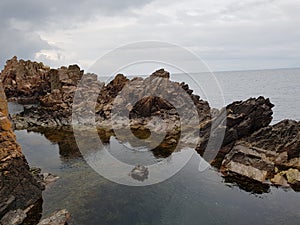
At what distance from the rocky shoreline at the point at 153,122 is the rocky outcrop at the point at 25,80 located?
1.77 feet

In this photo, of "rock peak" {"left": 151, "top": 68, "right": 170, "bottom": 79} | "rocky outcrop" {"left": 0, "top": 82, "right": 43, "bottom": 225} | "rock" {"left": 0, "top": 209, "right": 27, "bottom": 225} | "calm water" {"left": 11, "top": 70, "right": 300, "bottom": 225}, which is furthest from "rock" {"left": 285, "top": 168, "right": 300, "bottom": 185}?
"rock peak" {"left": 151, "top": 68, "right": 170, "bottom": 79}

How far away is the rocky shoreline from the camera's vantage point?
39656 mm

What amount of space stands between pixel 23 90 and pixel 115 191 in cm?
12532

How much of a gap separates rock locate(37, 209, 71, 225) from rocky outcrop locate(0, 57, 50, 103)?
11531cm

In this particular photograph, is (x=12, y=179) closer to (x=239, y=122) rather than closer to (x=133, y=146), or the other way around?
(x=133, y=146)

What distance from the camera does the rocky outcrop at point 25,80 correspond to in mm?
144125

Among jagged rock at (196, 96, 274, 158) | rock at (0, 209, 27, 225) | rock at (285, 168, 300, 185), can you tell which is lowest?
rock at (0, 209, 27, 225)

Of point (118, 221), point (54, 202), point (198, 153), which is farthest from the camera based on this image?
point (198, 153)

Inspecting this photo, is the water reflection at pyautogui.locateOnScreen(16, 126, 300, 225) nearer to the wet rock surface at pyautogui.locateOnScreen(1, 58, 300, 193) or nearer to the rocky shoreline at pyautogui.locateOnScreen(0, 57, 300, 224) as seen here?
the rocky shoreline at pyautogui.locateOnScreen(0, 57, 300, 224)

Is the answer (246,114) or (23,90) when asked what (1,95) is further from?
(23,90)

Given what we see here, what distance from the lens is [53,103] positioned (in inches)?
3925

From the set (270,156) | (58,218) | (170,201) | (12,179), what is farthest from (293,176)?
(12,179)

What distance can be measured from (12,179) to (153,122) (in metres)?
54.3

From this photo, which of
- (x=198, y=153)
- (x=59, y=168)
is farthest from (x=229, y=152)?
(x=59, y=168)
